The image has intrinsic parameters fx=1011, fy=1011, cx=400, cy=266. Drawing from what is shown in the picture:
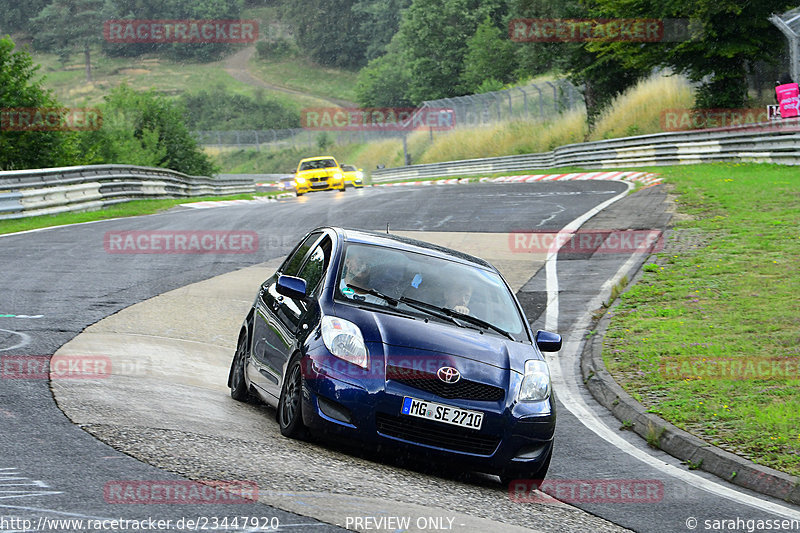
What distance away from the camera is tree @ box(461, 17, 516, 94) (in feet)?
299

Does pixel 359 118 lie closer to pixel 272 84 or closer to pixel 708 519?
pixel 272 84

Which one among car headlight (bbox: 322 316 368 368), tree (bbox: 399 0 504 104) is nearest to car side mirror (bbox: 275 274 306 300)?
car headlight (bbox: 322 316 368 368)

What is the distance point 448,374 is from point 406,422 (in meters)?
0.42

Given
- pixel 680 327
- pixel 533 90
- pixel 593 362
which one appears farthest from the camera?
pixel 533 90

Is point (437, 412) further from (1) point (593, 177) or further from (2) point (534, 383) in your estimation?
(1) point (593, 177)

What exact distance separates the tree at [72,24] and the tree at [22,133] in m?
113

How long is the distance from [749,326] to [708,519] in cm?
551

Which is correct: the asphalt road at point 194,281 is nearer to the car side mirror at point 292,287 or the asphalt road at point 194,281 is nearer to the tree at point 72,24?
the car side mirror at point 292,287

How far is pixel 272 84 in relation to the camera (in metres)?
144

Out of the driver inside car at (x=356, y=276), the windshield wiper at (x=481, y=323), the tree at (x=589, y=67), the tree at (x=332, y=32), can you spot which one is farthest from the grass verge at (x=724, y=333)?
the tree at (x=332, y=32)

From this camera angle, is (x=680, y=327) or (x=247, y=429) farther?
(x=680, y=327)

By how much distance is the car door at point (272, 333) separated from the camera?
7.52 meters

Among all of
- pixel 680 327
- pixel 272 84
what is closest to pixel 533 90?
pixel 680 327

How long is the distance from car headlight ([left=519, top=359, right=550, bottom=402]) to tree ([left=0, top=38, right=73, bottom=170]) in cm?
2588
